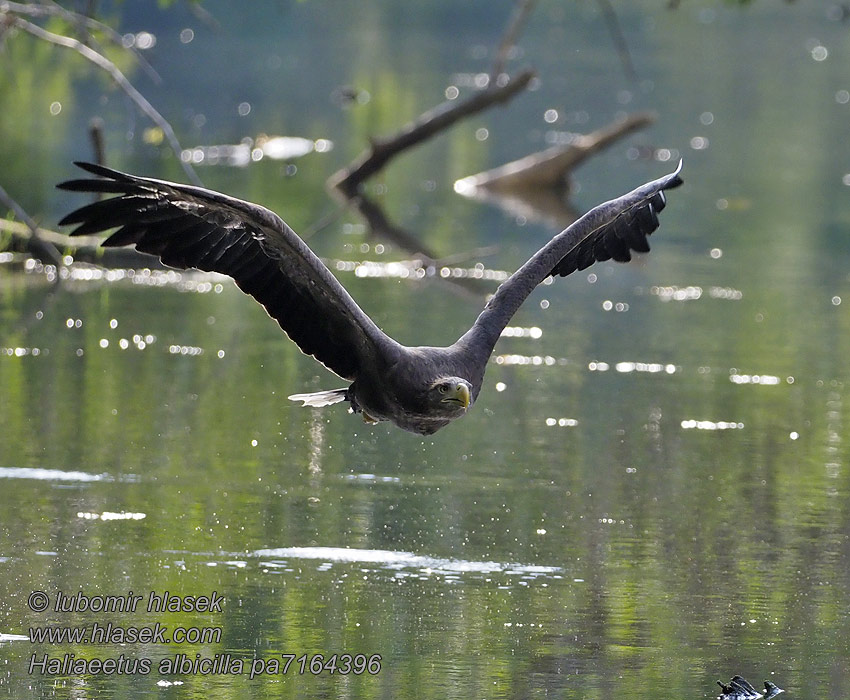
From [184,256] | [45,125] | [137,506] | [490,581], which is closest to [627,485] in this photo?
[490,581]

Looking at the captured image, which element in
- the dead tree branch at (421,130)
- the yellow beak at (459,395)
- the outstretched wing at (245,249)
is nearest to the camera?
the outstretched wing at (245,249)

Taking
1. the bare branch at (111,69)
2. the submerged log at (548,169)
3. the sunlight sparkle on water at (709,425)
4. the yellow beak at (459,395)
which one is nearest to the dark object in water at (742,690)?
the yellow beak at (459,395)

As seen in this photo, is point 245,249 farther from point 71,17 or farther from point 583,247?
point 71,17

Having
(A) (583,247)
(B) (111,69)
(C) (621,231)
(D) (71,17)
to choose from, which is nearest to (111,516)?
(A) (583,247)

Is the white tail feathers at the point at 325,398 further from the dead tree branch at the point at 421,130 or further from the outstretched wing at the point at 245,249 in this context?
the dead tree branch at the point at 421,130

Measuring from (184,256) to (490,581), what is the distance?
226cm

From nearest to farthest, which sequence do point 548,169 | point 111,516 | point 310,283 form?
point 310,283 < point 111,516 < point 548,169

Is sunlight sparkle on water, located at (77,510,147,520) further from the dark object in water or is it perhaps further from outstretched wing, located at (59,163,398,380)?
the dark object in water

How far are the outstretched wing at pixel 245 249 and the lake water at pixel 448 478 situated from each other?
120 centimetres

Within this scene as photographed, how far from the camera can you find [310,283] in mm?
7152

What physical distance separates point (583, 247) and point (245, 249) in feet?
7.13
